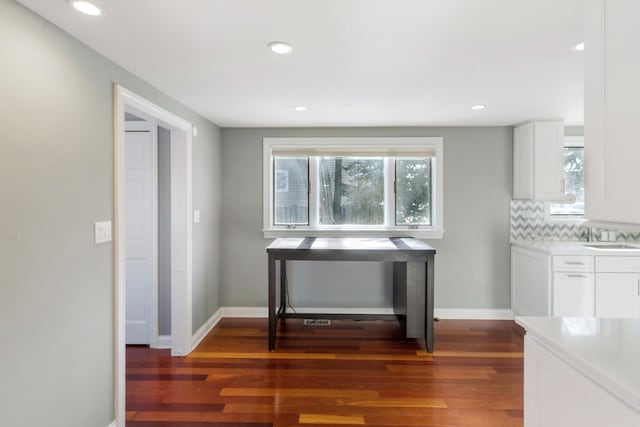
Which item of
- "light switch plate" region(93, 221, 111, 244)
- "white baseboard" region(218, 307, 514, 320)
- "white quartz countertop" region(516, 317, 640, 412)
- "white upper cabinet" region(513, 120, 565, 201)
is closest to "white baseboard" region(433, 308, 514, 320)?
"white baseboard" region(218, 307, 514, 320)

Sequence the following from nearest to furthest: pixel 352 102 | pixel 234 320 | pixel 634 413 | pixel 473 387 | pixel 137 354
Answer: pixel 634 413 < pixel 473 387 < pixel 352 102 < pixel 137 354 < pixel 234 320

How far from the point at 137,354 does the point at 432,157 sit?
3671mm

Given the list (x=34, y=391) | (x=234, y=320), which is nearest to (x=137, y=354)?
(x=234, y=320)

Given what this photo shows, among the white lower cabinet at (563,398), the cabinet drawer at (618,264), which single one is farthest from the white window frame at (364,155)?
the white lower cabinet at (563,398)

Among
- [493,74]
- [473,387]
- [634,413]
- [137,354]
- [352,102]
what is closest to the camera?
[634,413]

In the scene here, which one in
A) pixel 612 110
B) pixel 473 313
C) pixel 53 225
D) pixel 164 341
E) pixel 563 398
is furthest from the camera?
pixel 473 313

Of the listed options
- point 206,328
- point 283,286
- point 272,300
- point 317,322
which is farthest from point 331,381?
point 206,328

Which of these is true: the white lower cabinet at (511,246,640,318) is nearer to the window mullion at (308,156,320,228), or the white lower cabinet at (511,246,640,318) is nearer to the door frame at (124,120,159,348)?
the window mullion at (308,156,320,228)

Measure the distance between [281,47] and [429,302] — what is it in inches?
95.3

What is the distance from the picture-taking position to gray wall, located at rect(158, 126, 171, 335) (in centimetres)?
328

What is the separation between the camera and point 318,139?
158 inches

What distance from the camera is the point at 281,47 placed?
188 centimetres

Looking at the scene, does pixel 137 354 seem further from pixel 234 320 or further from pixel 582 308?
pixel 582 308

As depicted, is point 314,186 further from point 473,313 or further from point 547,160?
point 547,160
